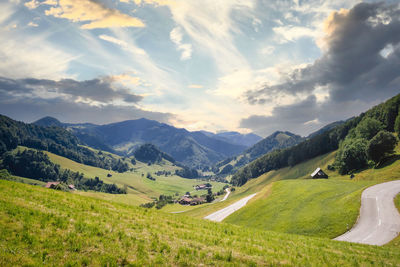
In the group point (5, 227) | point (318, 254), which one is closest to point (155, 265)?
point (5, 227)

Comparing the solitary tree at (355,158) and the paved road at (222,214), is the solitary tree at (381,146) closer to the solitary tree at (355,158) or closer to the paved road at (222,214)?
the solitary tree at (355,158)

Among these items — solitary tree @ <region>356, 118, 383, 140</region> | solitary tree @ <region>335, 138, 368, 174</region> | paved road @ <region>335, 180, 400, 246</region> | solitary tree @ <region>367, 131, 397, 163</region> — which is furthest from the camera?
solitary tree @ <region>356, 118, 383, 140</region>

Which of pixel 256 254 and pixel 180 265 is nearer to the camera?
pixel 180 265

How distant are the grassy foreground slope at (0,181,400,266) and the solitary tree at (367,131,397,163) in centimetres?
10136

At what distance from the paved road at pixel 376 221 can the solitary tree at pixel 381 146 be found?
59455 mm

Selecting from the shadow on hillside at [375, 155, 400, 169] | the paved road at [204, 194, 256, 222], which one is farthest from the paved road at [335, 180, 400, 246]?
the shadow on hillside at [375, 155, 400, 169]

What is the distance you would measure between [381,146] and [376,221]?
79143 millimetres

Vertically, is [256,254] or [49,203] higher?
[49,203]

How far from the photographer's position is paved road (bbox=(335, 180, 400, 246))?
31.0m

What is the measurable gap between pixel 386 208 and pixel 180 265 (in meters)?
48.2

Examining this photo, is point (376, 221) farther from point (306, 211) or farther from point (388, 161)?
point (388, 161)

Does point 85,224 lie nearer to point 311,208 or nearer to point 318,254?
point 318,254

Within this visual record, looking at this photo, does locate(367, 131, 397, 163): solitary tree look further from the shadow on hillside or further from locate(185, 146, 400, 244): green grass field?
locate(185, 146, 400, 244): green grass field

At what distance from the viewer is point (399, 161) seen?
83.1m
